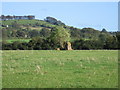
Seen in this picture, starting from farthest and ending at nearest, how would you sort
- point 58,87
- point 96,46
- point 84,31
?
point 84,31 → point 96,46 → point 58,87

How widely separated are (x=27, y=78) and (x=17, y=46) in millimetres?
56573

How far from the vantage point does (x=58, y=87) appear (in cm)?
970

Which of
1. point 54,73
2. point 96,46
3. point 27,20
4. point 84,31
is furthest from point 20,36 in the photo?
point 54,73

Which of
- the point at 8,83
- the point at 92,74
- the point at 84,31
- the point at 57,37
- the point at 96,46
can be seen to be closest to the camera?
the point at 8,83

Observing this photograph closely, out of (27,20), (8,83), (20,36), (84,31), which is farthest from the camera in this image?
(27,20)

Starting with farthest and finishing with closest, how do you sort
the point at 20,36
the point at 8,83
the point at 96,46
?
the point at 20,36 → the point at 96,46 → the point at 8,83

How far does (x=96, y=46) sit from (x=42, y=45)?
14953 millimetres

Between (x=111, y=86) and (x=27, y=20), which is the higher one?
(x=27, y=20)

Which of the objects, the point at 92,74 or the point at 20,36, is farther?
the point at 20,36

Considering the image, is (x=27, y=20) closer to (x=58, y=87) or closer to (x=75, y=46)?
(x=75, y=46)

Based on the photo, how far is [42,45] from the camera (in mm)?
68062

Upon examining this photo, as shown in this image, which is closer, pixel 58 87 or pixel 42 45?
pixel 58 87

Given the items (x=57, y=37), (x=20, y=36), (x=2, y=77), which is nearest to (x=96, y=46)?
(x=57, y=37)

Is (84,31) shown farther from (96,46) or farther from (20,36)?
(96,46)
